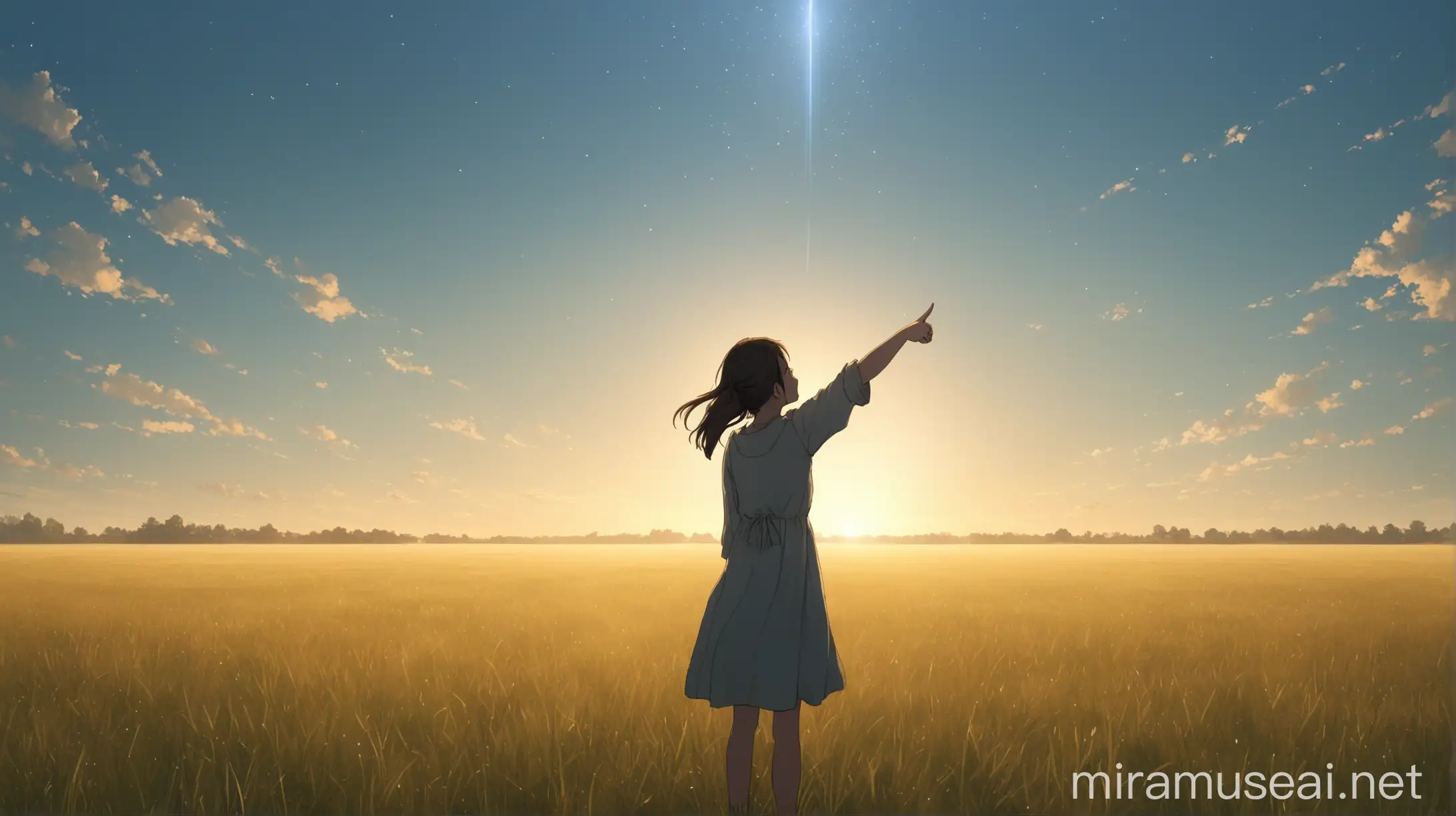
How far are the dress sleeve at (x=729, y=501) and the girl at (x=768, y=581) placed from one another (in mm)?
62

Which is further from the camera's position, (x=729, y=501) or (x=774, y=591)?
(x=729, y=501)

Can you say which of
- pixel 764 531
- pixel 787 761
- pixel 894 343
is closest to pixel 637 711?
pixel 787 761

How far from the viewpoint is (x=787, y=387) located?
4074 mm

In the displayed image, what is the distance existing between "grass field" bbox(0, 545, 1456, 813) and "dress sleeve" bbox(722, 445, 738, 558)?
1.49m

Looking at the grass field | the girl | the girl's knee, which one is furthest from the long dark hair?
the grass field

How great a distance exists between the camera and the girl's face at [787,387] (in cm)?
406

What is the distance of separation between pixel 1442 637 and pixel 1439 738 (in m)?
6.98

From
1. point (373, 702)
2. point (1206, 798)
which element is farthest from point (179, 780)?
point (1206, 798)

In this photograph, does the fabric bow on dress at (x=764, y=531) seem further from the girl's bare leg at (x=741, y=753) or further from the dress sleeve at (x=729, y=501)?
the girl's bare leg at (x=741, y=753)

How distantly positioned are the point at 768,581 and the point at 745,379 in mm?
997

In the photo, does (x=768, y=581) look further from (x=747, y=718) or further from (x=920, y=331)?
(x=920, y=331)

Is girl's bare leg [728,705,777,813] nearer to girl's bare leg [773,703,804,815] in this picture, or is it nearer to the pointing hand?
girl's bare leg [773,703,804,815]

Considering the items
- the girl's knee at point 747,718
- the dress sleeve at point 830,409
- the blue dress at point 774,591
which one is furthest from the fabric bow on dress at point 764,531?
the girl's knee at point 747,718

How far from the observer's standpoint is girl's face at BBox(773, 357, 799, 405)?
13.3 feet
